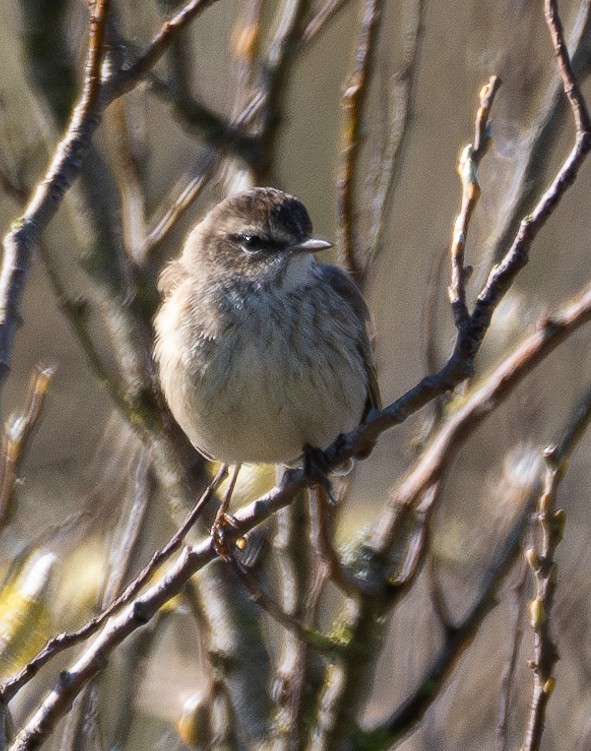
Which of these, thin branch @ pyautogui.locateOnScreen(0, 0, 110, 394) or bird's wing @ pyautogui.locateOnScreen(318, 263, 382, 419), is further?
bird's wing @ pyautogui.locateOnScreen(318, 263, 382, 419)

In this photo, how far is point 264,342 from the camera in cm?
389

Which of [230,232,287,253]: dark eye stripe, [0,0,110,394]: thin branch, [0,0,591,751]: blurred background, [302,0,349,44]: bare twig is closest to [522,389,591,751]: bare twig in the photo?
[0,0,591,751]: blurred background

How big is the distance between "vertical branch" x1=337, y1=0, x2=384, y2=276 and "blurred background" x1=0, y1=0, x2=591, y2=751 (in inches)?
2.8

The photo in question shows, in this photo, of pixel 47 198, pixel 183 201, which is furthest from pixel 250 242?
pixel 47 198

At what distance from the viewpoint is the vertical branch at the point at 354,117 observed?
3445mm

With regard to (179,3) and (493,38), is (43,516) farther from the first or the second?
(493,38)

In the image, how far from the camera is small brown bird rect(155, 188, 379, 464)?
390cm

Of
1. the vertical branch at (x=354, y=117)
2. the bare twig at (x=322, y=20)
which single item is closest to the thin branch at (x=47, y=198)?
the vertical branch at (x=354, y=117)

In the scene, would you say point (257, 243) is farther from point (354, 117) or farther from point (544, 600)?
point (544, 600)

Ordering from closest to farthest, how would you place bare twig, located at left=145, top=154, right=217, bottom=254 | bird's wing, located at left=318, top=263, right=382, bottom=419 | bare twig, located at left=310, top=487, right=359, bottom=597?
bare twig, located at left=310, top=487, right=359, bottom=597, bare twig, located at left=145, top=154, right=217, bottom=254, bird's wing, located at left=318, top=263, right=382, bottom=419

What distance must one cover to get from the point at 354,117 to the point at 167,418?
4.43 ft

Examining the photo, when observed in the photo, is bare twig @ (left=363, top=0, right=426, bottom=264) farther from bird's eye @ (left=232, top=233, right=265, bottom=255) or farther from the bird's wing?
bird's eye @ (left=232, top=233, right=265, bottom=255)

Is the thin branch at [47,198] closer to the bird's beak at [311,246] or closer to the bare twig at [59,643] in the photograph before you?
the bare twig at [59,643]

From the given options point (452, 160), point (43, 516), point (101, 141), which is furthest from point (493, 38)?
point (43, 516)
